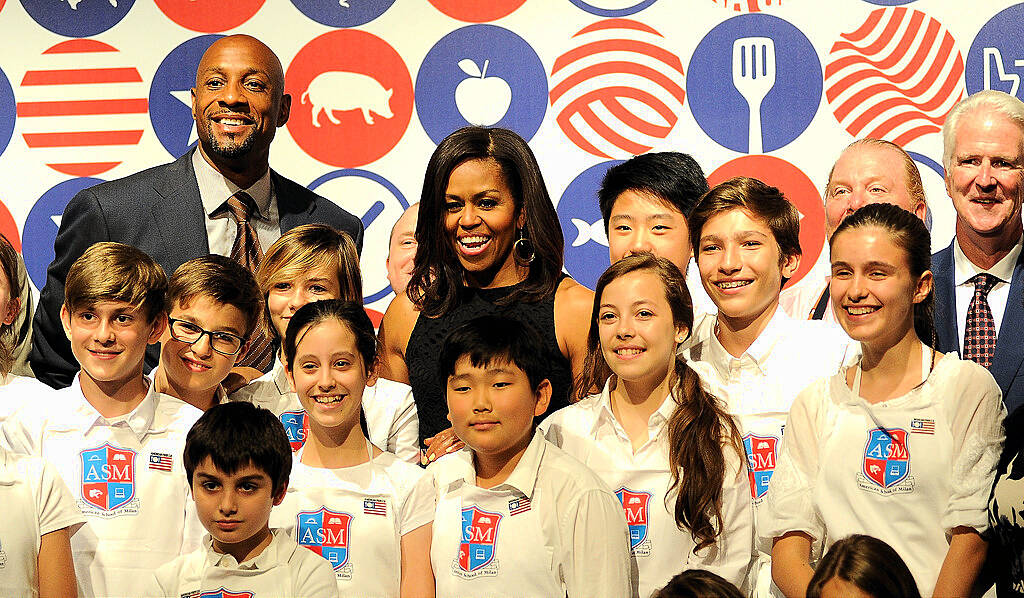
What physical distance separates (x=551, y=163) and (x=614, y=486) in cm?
190

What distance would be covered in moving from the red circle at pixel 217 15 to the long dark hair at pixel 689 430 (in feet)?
7.48

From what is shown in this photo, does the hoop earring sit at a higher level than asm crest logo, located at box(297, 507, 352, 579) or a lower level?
higher

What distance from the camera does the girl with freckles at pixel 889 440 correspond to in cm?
257

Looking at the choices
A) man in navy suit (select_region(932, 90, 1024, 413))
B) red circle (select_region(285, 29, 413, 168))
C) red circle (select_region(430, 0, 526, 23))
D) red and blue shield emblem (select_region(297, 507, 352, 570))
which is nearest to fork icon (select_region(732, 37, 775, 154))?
red circle (select_region(430, 0, 526, 23))

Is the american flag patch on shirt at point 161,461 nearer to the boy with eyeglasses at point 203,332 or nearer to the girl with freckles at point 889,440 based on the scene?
the boy with eyeglasses at point 203,332

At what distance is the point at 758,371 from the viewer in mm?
2973

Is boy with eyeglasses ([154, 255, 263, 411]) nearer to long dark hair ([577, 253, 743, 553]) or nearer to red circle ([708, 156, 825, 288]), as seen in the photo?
long dark hair ([577, 253, 743, 553])

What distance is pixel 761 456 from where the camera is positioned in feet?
9.52

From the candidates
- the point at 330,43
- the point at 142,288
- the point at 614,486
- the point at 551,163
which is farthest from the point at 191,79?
the point at 614,486

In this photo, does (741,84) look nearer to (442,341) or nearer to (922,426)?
(442,341)

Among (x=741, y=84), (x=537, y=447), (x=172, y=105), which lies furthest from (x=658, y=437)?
(x=172, y=105)

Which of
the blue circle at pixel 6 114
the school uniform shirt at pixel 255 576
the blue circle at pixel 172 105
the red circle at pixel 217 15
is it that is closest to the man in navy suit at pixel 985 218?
the school uniform shirt at pixel 255 576

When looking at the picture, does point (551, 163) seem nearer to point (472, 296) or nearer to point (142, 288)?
point (472, 296)

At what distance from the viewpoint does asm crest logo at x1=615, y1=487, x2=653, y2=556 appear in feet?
8.98
